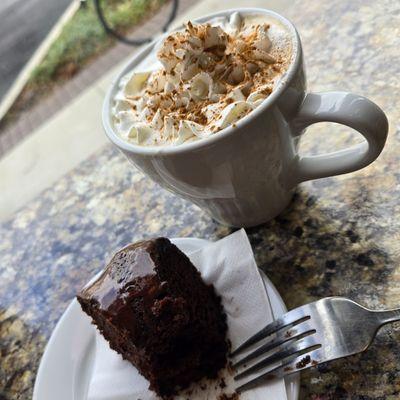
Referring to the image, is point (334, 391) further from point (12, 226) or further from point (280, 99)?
point (12, 226)

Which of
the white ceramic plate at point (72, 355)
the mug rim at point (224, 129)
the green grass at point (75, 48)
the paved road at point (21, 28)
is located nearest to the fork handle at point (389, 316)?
the white ceramic plate at point (72, 355)

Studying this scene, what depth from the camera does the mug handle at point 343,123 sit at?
60 cm

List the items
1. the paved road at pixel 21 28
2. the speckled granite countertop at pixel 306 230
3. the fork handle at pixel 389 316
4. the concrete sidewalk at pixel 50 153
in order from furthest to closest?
the paved road at pixel 21 28
the concrete sidewalk at pixel 50 153
the speckled granite countertop at pixel 306 230
the fork handle at pixel 389 316

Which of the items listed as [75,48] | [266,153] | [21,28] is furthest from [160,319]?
[21,28]

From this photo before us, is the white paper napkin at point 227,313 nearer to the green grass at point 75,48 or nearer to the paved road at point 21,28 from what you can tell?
the green grass at point 75,48

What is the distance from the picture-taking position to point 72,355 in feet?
2.43

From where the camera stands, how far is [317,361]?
57 cm

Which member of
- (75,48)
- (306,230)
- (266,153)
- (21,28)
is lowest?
(75,48)

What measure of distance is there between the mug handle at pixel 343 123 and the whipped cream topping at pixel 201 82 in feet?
0.20

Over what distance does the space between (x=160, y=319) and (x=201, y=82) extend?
33 cm

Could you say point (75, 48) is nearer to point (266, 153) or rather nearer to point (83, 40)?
point (83, 40)

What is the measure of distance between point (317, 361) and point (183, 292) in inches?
7.8

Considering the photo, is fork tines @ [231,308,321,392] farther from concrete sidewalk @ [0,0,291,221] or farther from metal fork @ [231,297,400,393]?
concrete sidewalk @ [0,0,291,221]

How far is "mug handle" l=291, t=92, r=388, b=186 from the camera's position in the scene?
1.98 ft
